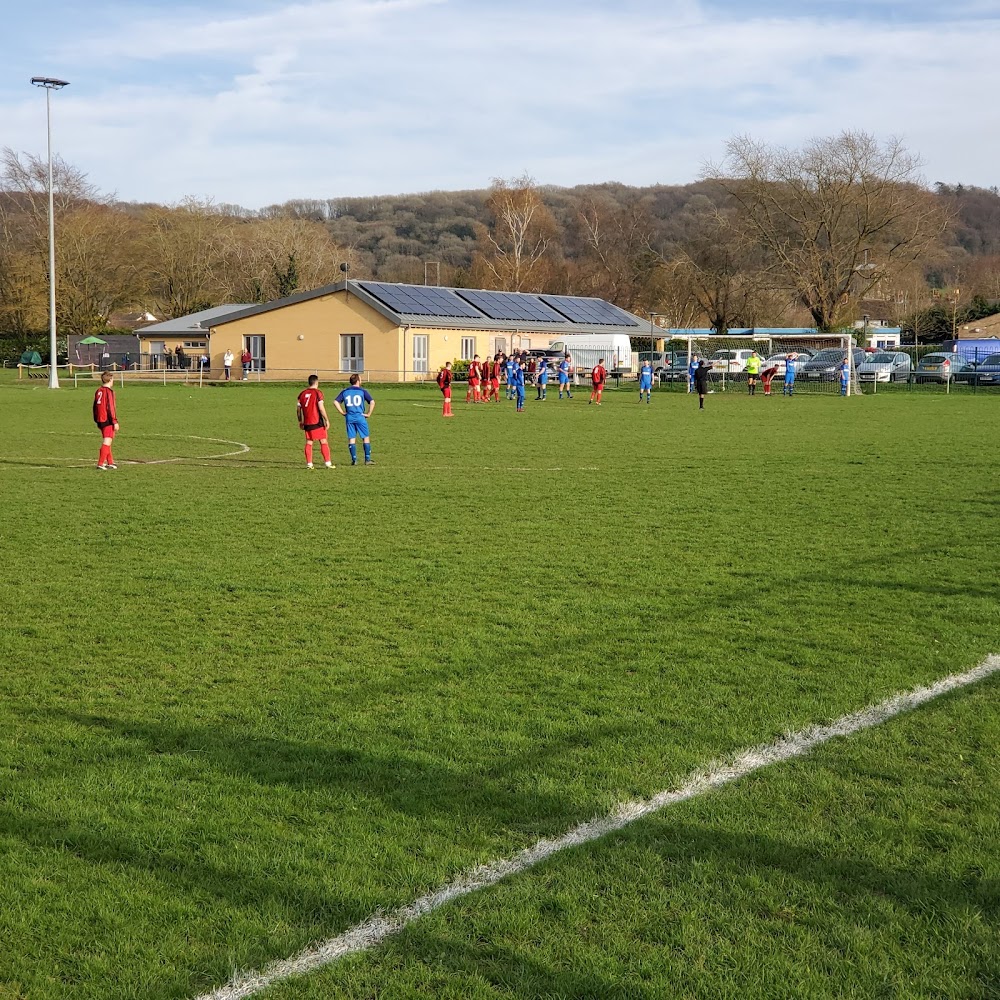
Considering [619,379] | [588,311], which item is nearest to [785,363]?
[619,379]

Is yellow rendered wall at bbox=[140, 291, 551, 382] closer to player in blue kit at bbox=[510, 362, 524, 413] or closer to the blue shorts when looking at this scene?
player in blue kit at bbox=[510, 362, 524, 413]

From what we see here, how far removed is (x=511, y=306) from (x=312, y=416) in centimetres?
4668

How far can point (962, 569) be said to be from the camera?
1031 centimetres

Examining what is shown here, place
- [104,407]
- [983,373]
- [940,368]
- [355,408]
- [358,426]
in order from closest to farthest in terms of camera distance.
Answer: [104,407]
[355,408]
[358,426]
[983,373]
[940,368]

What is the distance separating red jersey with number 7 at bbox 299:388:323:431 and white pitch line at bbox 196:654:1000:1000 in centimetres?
1288

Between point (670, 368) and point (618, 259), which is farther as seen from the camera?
point (618, 259)

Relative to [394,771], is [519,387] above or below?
above

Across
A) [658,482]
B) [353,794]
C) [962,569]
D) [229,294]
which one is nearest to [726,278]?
[229,294]

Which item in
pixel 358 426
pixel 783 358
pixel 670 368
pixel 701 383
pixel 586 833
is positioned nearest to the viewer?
pixel 586 833

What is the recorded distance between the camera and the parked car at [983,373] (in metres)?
50.5

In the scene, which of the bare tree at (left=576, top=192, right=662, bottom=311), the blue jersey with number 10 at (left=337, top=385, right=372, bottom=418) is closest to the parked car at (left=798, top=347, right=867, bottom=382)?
the blue jersey with number 10 at (left=337, top=385, right=372, bottom=418)

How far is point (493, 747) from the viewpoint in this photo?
583 cm

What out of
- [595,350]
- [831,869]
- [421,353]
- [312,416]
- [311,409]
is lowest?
[831,869]

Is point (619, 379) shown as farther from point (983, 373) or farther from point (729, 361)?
point (983, 373)
